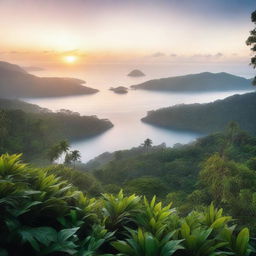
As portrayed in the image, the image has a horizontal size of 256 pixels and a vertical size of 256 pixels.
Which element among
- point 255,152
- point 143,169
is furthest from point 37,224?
point 143,169

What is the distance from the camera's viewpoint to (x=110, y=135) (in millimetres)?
130000

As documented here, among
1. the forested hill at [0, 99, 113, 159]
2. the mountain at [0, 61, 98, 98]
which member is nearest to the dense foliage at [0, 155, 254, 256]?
the forested hill at [0, 99, 113, 159]

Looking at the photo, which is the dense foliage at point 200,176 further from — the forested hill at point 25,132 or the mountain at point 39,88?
the mountain at point 39,88

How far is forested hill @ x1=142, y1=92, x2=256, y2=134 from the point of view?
130 metres

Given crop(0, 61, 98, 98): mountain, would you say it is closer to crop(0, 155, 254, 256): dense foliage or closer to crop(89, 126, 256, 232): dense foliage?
crop(89, 126, 256, 232): dense foliage

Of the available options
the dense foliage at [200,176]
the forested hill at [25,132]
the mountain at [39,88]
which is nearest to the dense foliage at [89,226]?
the dense foliage at [200,176]

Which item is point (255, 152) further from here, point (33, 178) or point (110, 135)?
point (110, 135)

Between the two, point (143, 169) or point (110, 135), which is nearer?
point (143, 169)

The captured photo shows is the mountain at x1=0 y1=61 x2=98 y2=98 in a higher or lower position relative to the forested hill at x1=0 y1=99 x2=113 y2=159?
higher

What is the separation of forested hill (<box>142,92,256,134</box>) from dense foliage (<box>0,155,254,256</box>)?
128254 mm

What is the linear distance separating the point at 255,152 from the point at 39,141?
4588 cm

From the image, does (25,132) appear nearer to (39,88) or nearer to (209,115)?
(209,115)

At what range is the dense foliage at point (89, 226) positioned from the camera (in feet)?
7.61

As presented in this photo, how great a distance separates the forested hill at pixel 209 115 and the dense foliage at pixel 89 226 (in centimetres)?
12825
